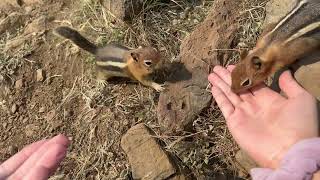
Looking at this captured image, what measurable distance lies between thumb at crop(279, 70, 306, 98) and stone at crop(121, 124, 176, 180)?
1.11m

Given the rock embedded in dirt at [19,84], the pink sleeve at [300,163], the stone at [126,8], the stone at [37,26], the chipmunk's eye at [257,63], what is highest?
the stone at [126,8]

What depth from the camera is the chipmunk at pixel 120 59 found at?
4.77 m

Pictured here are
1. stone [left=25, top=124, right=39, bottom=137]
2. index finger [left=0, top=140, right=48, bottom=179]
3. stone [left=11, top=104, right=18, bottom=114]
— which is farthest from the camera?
stone [left=11, top=104, right=18, bottom=114]

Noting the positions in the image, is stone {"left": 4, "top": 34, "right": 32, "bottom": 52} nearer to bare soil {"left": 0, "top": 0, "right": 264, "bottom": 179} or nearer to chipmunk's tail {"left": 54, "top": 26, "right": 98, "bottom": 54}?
bare soil {"left": 0, "top": 0, "right": 264, "bottom": 179}

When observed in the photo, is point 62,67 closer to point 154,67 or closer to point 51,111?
point 51,111

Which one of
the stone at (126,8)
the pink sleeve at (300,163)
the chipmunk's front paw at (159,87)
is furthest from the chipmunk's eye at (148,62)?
the pink sleeve at (300,163)

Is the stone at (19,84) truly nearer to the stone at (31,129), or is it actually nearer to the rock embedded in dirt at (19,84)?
the rock embedded in dirt at (19,84)

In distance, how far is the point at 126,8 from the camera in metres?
5.21

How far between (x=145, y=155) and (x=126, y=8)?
157 cm

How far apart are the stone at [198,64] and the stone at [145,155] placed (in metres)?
0.21

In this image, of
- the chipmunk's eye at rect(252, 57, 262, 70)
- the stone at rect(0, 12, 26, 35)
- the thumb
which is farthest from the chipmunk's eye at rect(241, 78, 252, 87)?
the stone at rect(0, 12, 26, 35)

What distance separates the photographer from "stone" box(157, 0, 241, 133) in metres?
4.55

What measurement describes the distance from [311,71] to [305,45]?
0.22 metres

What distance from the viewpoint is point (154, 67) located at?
4805mm
